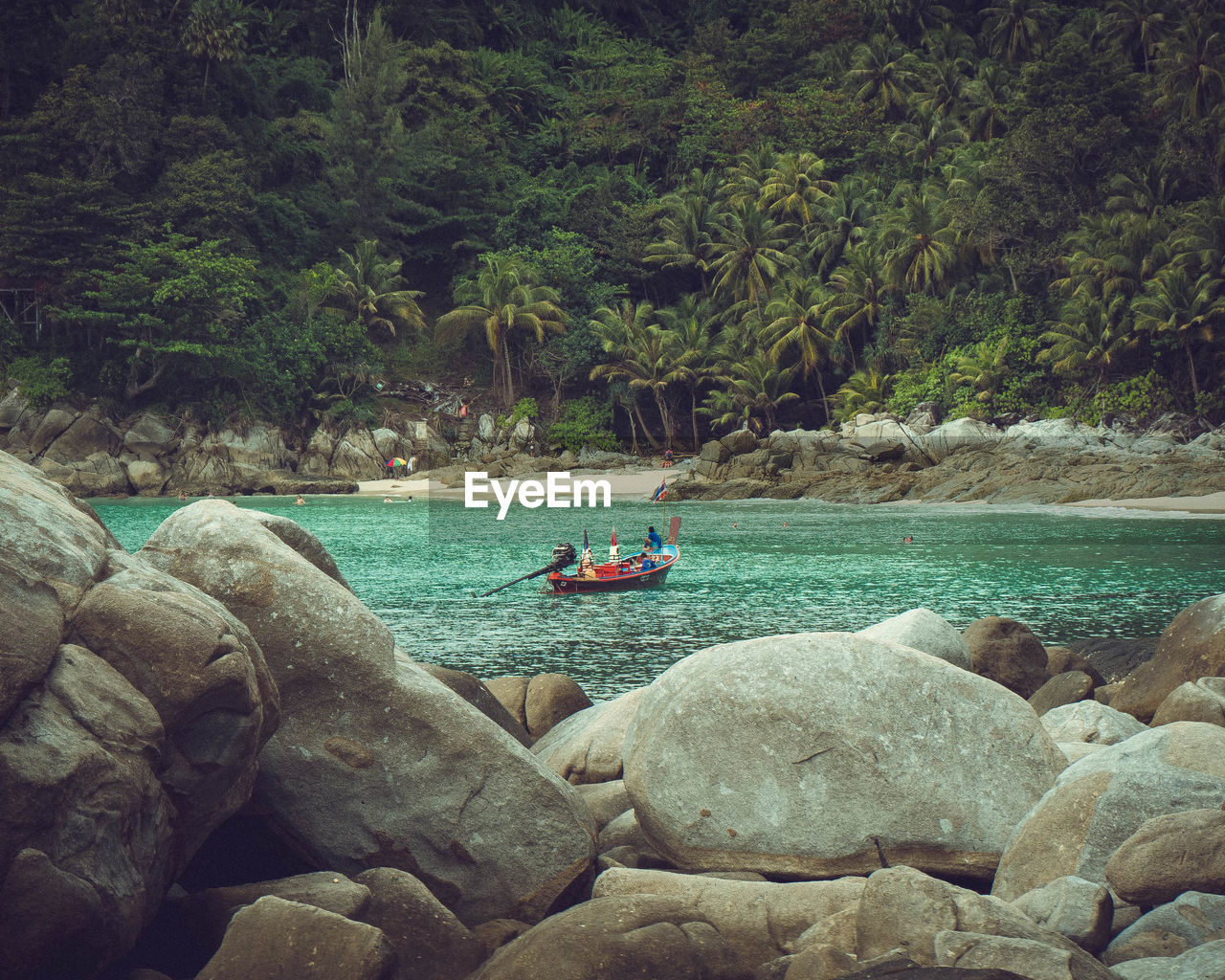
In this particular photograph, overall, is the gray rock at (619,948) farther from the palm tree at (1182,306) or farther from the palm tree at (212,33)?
the palm tree at (212,33)

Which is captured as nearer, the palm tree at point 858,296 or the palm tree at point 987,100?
the palm tree at point 858,296

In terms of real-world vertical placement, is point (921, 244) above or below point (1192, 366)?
above

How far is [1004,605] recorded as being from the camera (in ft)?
69.1

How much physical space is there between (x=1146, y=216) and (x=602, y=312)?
31.4m

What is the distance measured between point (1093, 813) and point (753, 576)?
2068 cm

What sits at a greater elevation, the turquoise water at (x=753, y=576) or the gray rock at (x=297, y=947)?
the gray rock at (x=297, y=947)

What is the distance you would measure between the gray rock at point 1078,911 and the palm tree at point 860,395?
54.1 m

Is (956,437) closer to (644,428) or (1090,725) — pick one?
(644,428)

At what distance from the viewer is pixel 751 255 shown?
6412cm

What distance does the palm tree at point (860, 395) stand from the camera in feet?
190

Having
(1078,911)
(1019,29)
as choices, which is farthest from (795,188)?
(1078,911)

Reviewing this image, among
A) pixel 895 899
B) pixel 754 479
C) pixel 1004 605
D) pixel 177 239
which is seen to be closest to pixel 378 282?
pixel 177 239

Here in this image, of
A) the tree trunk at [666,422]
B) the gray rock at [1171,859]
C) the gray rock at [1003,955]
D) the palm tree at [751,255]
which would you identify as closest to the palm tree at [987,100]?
the palm tree at [751,255]

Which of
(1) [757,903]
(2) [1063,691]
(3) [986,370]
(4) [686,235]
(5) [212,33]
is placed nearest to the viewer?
(1) [757,903]
